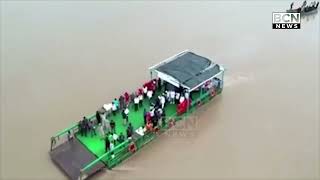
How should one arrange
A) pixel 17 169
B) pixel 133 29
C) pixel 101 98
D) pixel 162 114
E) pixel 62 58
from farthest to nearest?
pixel 133 29
pixel 62 58
pixel 101 98
pixel 162 114
pixel 17 169

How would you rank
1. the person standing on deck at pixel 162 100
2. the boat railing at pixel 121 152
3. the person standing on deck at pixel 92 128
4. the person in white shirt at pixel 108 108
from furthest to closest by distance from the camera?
the person standing on deck at pixel 162 100, the person in white shirt at pixel 108 108, the person standing on deck at pixel 92 128, the boat railing at pixel 121 152

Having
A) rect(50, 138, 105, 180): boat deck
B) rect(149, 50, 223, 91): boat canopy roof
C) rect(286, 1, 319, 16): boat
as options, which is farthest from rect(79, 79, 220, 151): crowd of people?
rect(286, 1, 319, 16): boat

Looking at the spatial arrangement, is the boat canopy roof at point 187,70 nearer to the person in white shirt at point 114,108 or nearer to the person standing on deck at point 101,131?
the person in white shirt at point 114,108

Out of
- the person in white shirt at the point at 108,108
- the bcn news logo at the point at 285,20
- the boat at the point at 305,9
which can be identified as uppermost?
the boat at the point at 305,9

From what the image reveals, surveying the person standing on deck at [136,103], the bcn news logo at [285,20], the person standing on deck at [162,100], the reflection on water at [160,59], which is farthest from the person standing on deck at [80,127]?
the bcn news logo at [285,20]

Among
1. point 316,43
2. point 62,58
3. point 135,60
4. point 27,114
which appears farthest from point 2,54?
point 316,43

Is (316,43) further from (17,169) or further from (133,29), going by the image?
(17,169)

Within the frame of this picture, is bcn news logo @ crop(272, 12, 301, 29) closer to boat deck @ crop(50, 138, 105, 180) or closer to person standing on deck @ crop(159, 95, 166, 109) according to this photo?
person standing on deck @ crop(159, 95, 166, 109)
